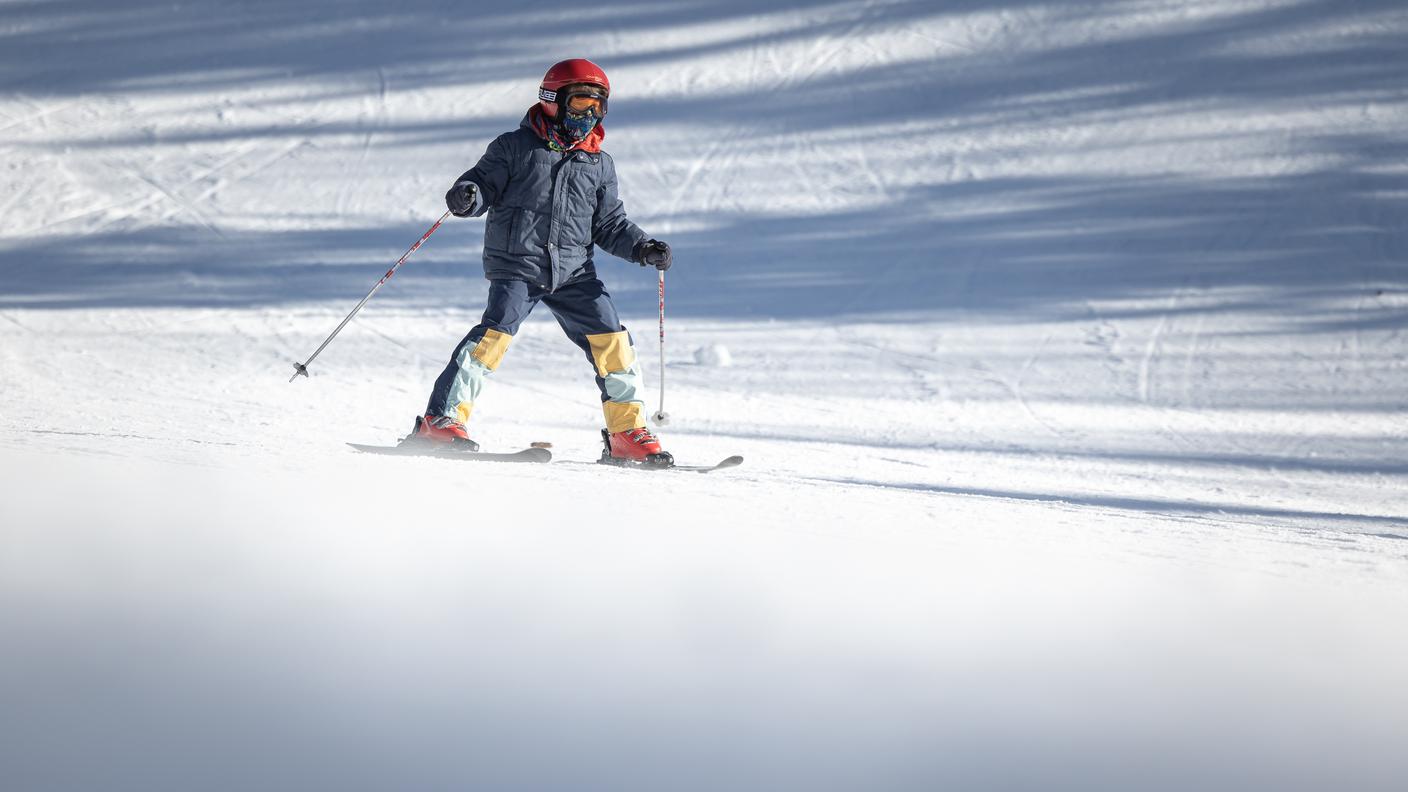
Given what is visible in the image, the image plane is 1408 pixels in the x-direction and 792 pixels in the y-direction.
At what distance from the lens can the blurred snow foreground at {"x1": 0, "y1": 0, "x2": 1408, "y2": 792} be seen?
49.8 inches

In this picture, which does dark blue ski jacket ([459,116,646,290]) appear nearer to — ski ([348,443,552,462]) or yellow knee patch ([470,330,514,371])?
yellow knee patch ([470,330,514,371])

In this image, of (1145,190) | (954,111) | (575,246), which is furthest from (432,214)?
(575,246)

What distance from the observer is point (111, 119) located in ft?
35.2

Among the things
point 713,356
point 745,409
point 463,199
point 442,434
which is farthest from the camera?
point 713,356

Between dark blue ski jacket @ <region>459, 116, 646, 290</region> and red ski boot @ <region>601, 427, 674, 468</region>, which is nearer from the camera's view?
dark blue ski jacket @ <region>459, 116, 646, 290</region>

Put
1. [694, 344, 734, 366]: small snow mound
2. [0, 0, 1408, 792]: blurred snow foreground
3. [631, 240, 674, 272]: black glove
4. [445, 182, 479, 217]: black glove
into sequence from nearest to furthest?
Result: 1. [0, 0, 1408, 792]: blurred snow foreground
2. [445, 182, 479, 217]: black glove
3. [631, 240, 674, 272]: black glove
4. [694, 344, 734, 366]: small snow mound

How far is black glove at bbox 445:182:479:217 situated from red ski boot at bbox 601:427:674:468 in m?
0.79

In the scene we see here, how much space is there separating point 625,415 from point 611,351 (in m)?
0.19

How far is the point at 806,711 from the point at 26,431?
2660mm

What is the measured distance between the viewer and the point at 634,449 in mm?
Result: 3584

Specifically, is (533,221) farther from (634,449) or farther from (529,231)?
(634,449)

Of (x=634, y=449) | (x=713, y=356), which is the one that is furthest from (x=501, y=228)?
(x=713, y=356)

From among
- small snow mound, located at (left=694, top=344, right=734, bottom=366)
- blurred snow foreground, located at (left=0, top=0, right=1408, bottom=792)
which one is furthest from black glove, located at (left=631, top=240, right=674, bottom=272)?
small snow mound, located at (left=694, top=344, right=734, bottom=366)

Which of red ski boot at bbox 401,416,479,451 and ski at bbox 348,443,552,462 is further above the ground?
red ski boot at bbox 401,416,479,451
